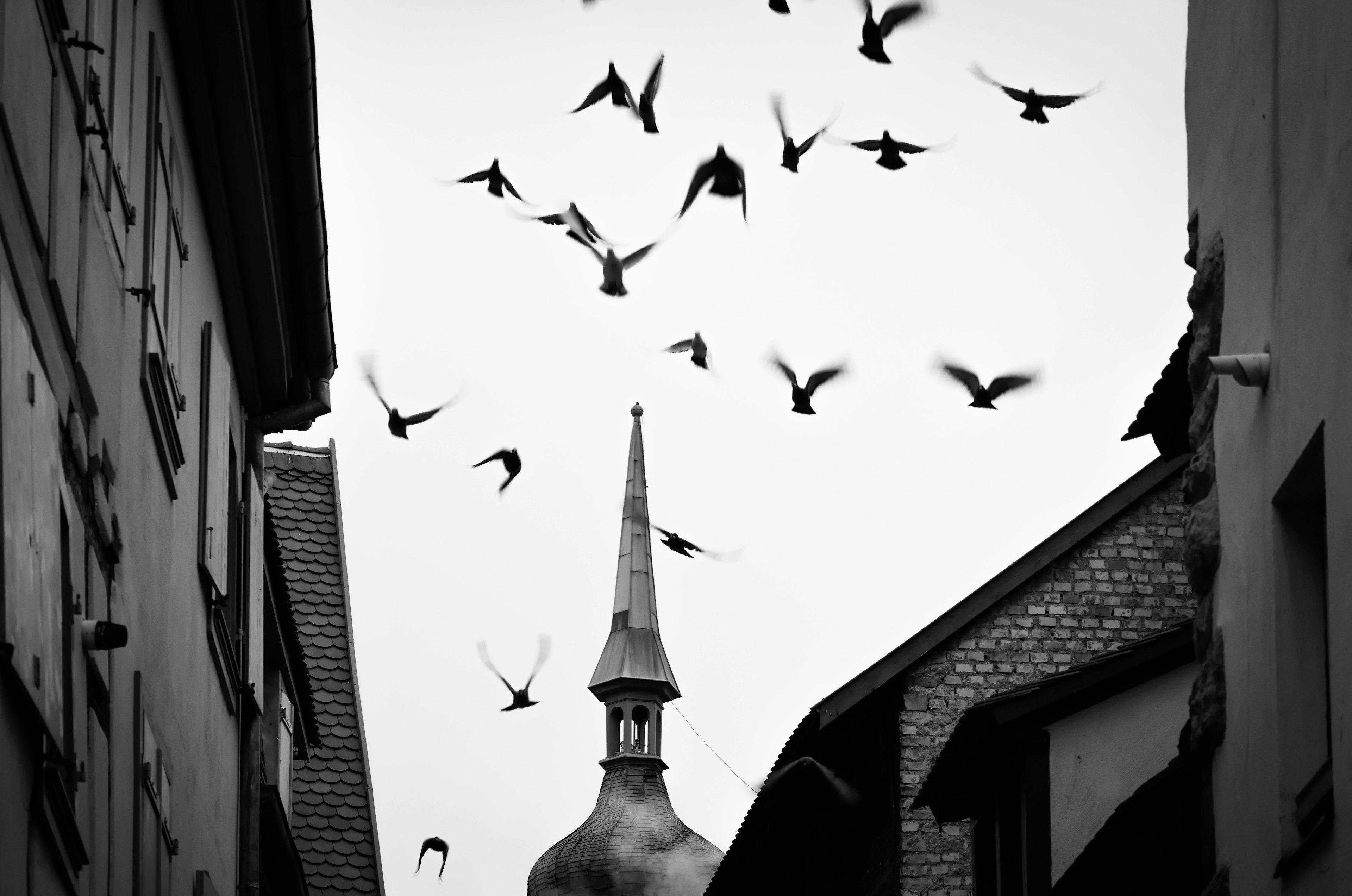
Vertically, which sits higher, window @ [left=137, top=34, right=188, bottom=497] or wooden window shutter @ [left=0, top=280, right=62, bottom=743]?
window @ [left=137, top=34, right=188, bottom=497]

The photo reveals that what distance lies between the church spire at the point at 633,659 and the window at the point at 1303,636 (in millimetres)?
61755

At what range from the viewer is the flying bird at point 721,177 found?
473 inches

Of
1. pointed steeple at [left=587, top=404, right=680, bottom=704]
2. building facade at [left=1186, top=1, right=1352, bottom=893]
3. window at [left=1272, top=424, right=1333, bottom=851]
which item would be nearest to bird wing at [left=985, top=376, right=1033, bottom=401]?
building facade at [left=1186, top=1, right=1352, bottom=893]

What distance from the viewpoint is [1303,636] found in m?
7.16

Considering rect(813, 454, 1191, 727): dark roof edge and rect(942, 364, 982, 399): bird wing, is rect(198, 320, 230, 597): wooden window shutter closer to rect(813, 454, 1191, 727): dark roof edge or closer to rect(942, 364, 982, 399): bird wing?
rect(942, 364, 982, 399): bird wing

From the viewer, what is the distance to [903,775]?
56.9ft

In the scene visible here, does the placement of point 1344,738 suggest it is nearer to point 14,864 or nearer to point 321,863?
point 14,864

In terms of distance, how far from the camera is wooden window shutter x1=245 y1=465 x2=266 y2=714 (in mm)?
12742

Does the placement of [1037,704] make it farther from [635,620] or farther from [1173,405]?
[635,620]

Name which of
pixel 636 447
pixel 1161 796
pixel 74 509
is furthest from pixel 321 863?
pixel 636 447

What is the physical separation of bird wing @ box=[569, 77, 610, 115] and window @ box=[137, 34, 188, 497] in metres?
3.04

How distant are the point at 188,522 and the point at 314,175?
2.46 m

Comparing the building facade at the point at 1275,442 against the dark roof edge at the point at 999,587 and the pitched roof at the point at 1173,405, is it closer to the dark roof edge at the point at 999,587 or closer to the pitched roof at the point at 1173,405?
the pitched roof at the point at 1173,405

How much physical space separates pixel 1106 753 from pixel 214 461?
17.6 feet
